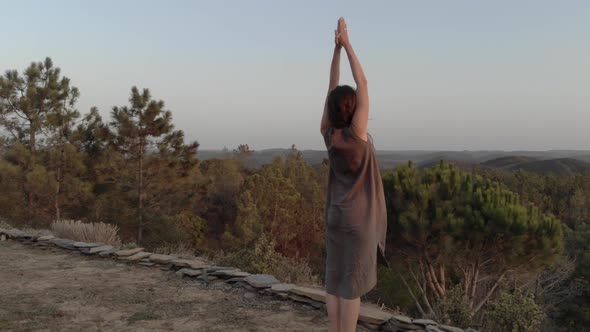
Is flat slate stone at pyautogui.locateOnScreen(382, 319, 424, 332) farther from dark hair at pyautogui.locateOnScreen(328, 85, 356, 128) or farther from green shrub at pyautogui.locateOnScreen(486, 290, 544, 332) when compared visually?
dark hair at pyautogui.locateOnScreen(328, 85, 356, 128)

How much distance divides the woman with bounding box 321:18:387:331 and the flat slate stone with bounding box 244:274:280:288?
2502 millimetres

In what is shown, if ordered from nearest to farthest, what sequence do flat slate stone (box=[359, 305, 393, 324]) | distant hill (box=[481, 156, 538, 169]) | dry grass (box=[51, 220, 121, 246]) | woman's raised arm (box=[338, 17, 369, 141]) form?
woman's raised arm (box=[338, 17, 369, 141]) → flat slate stone (box=[359, 305, 393, 324]) → dry grass (box=[51, 220, 121, 246]) → distant hill (box=[481, 156, 538, 169])

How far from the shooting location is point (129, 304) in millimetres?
4332

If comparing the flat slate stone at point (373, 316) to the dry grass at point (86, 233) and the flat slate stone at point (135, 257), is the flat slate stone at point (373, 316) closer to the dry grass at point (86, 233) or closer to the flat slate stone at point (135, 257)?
the flat slate stone at point (135, 257)

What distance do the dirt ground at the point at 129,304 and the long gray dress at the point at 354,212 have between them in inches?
67.0

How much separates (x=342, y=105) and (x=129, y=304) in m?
3.37

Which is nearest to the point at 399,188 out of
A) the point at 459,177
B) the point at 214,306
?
the point at 459,177

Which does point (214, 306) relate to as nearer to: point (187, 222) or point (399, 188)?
point (399, 188)

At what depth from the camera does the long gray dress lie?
7.20ft

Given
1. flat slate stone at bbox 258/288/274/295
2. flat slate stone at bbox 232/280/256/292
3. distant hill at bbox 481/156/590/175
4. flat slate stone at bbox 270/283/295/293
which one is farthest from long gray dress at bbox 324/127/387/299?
distant hill at bbox 481/156/590/175

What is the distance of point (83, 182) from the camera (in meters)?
17.0

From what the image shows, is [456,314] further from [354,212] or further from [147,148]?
[147,148]

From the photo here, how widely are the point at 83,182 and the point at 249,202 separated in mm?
7427

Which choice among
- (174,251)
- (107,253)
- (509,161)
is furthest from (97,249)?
(509,161)
